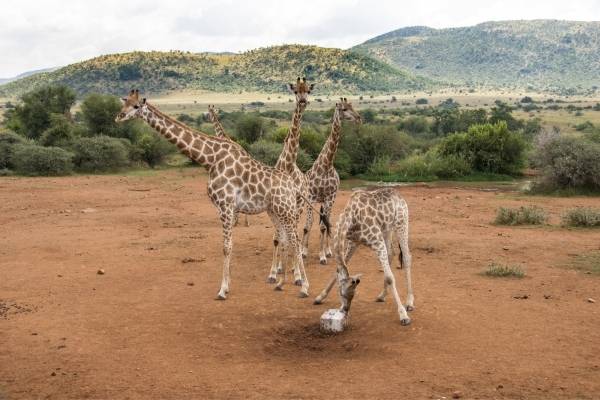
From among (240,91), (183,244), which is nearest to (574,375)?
(183,244)

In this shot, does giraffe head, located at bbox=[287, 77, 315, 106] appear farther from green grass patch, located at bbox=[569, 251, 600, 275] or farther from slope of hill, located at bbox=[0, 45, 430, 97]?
slope of hill, located at bbox=[0, 45, 430, 97]

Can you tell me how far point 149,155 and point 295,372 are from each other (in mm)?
25264

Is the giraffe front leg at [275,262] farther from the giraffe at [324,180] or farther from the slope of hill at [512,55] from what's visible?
the slope of hill at [512,55]

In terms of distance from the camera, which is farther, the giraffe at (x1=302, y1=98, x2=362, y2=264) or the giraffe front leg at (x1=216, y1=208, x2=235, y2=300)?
the giraffe at (x1=302, y1=98, x2=362, y2=264)

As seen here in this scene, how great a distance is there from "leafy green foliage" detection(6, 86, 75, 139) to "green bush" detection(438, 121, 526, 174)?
22.7 metres

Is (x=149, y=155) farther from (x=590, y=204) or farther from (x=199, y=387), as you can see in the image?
(x=199, y=387)

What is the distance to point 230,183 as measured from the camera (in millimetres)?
9680

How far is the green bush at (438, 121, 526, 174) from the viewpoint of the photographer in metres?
26.1

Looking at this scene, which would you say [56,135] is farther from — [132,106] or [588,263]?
[588,263]

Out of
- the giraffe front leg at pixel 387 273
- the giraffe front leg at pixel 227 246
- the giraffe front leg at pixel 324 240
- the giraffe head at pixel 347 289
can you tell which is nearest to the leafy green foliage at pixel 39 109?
the giraffe front leg at pixel 324 240

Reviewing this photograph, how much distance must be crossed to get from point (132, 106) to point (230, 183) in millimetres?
1861

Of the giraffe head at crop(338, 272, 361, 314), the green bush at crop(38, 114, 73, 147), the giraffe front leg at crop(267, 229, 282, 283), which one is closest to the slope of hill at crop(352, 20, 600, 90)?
the green bush at crop(38, 114, 73, 147)

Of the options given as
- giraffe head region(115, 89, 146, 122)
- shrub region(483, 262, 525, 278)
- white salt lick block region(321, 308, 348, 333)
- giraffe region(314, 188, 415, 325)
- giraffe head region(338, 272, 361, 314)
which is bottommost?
shrub region(483, 262, 525, 278)

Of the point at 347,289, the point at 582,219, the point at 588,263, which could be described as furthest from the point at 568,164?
the point at 347,289
